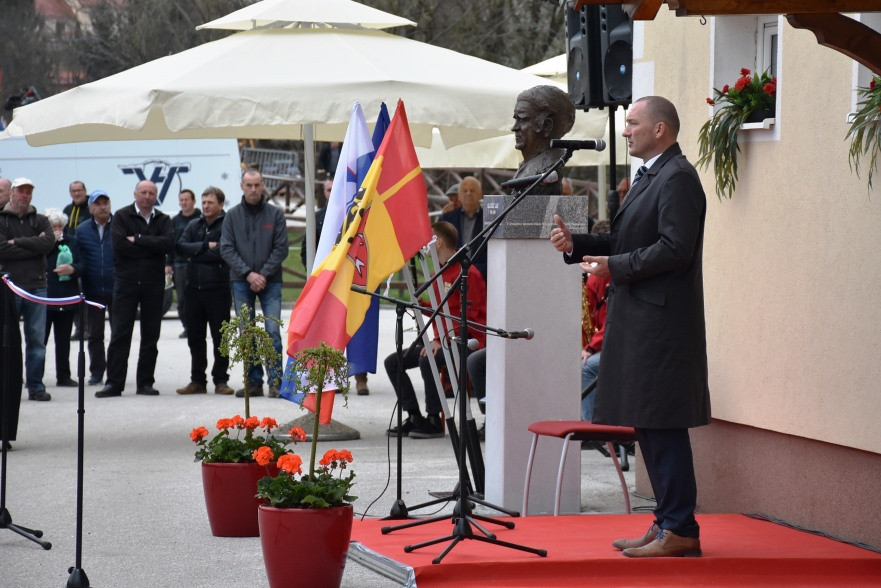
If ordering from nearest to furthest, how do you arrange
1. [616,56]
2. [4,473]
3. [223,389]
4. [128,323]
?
[4,473] < [616,56] < [128,323] < [223,389]

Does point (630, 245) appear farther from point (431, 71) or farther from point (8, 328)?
point (431, 71)

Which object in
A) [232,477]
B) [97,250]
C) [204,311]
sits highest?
[97,250]

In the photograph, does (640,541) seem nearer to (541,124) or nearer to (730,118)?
(730,118)

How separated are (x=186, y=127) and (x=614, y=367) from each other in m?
4.77

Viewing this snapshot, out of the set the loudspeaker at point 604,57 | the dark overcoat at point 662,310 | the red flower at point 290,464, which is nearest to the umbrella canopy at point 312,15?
the loudspeaker at point 604,57

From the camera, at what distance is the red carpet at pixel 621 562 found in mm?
6195

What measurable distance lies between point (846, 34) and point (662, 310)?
55.0 inches

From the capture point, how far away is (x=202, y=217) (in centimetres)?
1424

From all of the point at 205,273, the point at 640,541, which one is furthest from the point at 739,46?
the point at 205,273

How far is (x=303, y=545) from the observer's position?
20.3ft

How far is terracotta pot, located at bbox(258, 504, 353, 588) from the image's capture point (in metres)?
6.17

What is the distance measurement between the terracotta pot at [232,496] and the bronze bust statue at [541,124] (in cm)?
226

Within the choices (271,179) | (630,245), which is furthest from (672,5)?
(271,179)

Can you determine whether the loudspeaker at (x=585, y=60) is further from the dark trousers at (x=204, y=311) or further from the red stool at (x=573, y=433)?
the dark trousers at (x=204, y=311)
